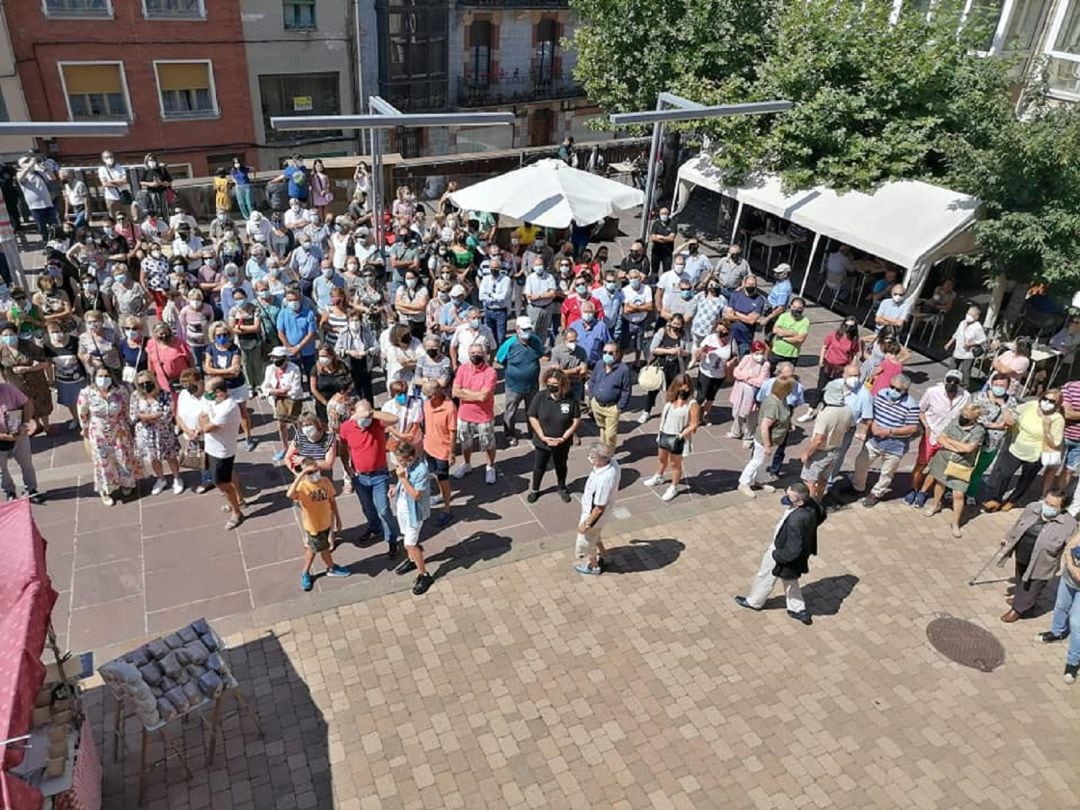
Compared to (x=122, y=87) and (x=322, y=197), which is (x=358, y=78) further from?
(x=322, y=197)

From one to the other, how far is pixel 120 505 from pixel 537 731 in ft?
17.5

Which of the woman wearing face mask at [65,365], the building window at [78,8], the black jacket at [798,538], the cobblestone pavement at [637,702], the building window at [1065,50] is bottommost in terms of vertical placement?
the cobblestone pavement at [637,702]

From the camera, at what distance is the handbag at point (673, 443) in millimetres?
8945

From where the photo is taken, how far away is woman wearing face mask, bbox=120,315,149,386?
959cm

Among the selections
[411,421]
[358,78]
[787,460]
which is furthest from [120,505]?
[358,78]

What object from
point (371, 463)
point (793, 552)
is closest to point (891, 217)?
point (793, 552)

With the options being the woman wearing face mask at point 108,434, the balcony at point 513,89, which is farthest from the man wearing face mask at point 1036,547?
the balcony at point 513,89

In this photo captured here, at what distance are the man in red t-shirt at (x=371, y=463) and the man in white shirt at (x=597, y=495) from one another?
1896 mm

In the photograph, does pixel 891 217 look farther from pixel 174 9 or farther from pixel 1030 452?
pixel 174 9

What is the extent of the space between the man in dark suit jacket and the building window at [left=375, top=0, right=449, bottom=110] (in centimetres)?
2566

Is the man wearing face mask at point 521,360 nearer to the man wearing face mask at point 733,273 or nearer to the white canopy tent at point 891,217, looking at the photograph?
the man wearing face mask at point 733,273

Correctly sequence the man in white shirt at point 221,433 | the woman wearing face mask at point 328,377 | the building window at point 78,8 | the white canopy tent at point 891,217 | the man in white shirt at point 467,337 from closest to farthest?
the man in white shirt at point 221,433 < the woman wearing face mask at point 328,377 < the man in white shirt at point 467,337 < the white canopy tent at point 891,217 < the building window at point 78,8

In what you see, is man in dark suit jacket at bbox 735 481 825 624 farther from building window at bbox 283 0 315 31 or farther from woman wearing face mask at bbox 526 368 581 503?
building window at bbox 283 0 315 31

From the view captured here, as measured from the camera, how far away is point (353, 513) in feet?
29.4
